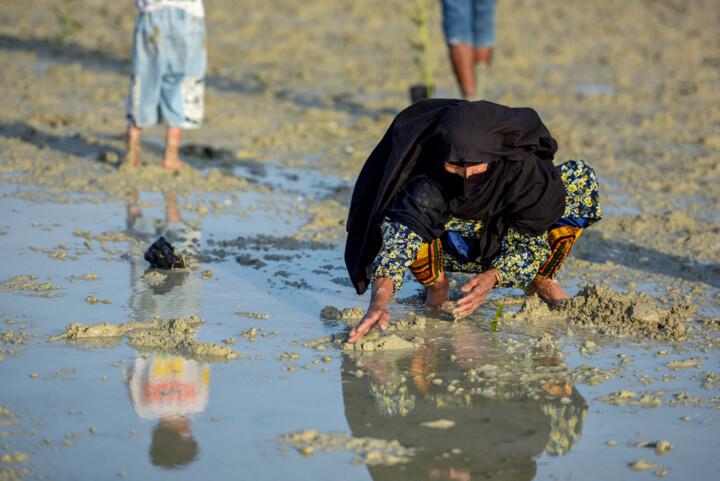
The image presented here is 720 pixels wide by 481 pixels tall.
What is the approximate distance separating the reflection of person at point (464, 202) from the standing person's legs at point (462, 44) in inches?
153

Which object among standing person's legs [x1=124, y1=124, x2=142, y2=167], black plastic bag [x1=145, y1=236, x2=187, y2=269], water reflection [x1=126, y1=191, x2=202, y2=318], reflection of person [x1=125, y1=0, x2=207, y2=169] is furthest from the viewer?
standing person's legs [x1=124, y1=124, x2=142, y2=167]

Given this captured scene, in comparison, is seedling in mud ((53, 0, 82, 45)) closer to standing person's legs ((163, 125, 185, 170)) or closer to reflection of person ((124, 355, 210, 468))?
standing person's legs ((163, 125, 185, 170))

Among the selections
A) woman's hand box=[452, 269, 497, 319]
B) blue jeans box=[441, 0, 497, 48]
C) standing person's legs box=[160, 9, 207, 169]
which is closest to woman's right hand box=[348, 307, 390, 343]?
woman's hand box=[452, 269, 497, 319]

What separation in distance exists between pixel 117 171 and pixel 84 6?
7.86 m

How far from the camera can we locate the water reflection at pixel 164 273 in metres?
3.89

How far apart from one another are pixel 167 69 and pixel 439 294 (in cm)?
299

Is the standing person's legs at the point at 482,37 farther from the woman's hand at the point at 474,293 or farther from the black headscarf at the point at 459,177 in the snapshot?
the woman's hand at the point at 474,293

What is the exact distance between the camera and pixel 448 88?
371 inches

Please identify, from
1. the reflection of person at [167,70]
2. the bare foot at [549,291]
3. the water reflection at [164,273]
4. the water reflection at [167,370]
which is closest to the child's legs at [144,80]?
the reflection of person at [167,70]

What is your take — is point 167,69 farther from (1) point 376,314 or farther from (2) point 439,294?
(1) point 376,314

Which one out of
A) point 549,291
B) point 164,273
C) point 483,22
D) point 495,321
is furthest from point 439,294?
point 483,22

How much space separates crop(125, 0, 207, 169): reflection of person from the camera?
6008 millimetres

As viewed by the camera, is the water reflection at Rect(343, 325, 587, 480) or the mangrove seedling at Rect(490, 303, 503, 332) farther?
the mangrove seedling at Rect(490, 303, 503, 332)

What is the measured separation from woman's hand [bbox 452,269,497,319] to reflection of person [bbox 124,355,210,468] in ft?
3.11
